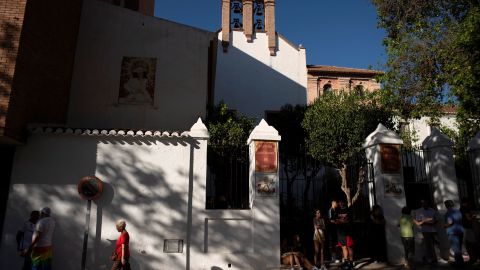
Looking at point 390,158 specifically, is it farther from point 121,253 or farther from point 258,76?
point 258,76

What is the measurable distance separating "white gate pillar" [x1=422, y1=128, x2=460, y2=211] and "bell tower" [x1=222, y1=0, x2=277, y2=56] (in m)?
17.7

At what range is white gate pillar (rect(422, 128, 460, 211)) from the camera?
10.0 metres

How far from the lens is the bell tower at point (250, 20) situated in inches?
1052

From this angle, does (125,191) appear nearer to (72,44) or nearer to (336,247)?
(336,247)

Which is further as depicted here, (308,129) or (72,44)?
(308,129)

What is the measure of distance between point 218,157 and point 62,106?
17.8ft

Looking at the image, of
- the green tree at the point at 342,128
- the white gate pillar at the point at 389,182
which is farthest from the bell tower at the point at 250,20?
the white gate pillar at the point at 389,182

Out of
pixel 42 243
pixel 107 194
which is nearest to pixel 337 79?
pixel 107 194

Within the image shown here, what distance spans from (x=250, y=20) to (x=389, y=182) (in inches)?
778

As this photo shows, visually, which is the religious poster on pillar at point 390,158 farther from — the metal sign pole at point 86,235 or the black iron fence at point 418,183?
the metal sign pole at point 86,235

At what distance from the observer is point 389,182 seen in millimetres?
9688

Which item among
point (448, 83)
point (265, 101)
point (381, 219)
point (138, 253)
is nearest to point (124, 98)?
point (138, 253)

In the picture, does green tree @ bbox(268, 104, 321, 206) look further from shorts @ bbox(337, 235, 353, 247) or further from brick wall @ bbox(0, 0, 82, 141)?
brick wall @ bbox(0, 0, 82, 141)

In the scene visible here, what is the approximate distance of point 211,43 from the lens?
16.4 meters
